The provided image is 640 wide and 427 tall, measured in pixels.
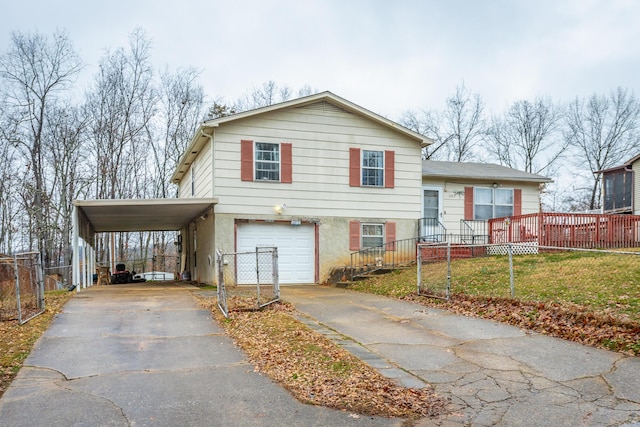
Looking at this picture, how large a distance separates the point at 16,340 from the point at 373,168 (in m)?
12.0

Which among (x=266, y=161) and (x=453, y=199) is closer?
(x=266, y=161)

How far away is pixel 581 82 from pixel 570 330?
1358 inches

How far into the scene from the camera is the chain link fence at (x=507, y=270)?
1015cm

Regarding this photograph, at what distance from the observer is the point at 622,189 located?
89.5 ft

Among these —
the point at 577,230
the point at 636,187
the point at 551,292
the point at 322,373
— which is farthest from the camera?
the point at 636,187

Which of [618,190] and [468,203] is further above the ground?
[618,190]

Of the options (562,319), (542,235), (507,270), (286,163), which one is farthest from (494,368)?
(286,163)

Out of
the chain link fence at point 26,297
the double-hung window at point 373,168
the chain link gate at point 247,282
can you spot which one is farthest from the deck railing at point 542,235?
the chain link fence at point 26,297

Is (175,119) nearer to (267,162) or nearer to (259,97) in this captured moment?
(259,97)

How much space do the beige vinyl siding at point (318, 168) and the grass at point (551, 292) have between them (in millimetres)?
2988

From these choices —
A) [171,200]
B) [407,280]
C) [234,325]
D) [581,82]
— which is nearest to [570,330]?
[234,325]

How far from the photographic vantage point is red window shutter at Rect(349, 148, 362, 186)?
652 inches

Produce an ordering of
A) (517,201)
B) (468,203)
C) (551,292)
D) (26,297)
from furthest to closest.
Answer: (517,201)
(468,203)
(26,297)
(551,292)

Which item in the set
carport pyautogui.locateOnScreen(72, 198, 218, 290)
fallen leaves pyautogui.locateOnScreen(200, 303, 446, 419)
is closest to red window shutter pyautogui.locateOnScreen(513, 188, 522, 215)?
carport pyautogui.locateOnScreen(72, 198, 218, 290)
